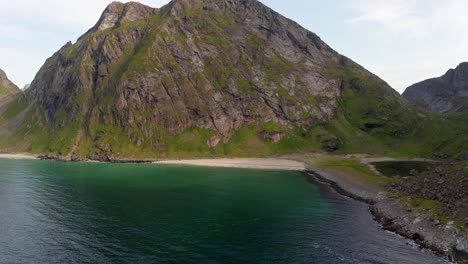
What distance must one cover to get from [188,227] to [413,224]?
152ft

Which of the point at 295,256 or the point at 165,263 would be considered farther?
the point at 295,256

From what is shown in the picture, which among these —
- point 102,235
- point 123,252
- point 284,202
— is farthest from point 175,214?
point 284,202

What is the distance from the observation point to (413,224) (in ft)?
222

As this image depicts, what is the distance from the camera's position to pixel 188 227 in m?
66.1

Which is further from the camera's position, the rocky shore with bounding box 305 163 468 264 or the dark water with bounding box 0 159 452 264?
the rocky shore with bounding box 305 163 468 264

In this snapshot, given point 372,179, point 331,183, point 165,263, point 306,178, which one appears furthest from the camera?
point 306,178

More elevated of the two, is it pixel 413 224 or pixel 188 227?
pixel 413 224

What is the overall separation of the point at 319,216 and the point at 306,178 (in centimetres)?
6533

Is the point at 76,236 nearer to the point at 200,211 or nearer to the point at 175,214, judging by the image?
the point at 175,214

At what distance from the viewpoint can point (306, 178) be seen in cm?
14200

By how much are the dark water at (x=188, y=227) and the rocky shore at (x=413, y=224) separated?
120 inches

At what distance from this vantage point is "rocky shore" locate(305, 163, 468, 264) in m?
55.5

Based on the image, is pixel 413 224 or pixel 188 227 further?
pixel 413 224

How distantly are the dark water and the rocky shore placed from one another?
305cm
